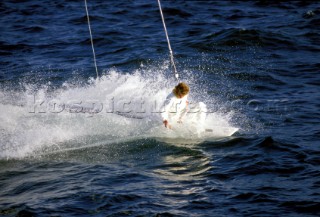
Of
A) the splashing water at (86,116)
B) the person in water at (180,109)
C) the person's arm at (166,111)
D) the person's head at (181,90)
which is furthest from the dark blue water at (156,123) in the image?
the person's head at (181,90)

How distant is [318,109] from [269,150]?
3.39 meters

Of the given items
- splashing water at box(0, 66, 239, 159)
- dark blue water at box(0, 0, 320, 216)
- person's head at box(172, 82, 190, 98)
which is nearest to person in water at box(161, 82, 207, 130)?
person's head at box(172, 82, 190, 98)

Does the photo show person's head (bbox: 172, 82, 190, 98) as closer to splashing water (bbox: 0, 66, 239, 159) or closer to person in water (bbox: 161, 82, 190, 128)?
person in water (bbox: 161, 82, 190, 128)

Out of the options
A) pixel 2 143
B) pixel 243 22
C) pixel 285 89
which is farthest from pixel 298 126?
pixel 243 22

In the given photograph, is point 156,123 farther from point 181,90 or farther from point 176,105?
point 181,90

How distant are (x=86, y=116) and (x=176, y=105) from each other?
2.64 metres

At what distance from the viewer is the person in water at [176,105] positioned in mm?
11391

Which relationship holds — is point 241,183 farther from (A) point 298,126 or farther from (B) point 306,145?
(A) point 298,126

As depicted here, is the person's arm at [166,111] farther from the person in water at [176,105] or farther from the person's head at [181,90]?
the person's head at [181,90]

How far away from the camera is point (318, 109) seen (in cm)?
1380

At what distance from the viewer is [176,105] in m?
11.8

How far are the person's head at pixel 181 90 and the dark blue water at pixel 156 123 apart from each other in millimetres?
1021

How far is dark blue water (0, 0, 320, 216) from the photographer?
29.8 ft

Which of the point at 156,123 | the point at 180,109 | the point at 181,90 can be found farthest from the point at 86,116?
the point at 181,90
